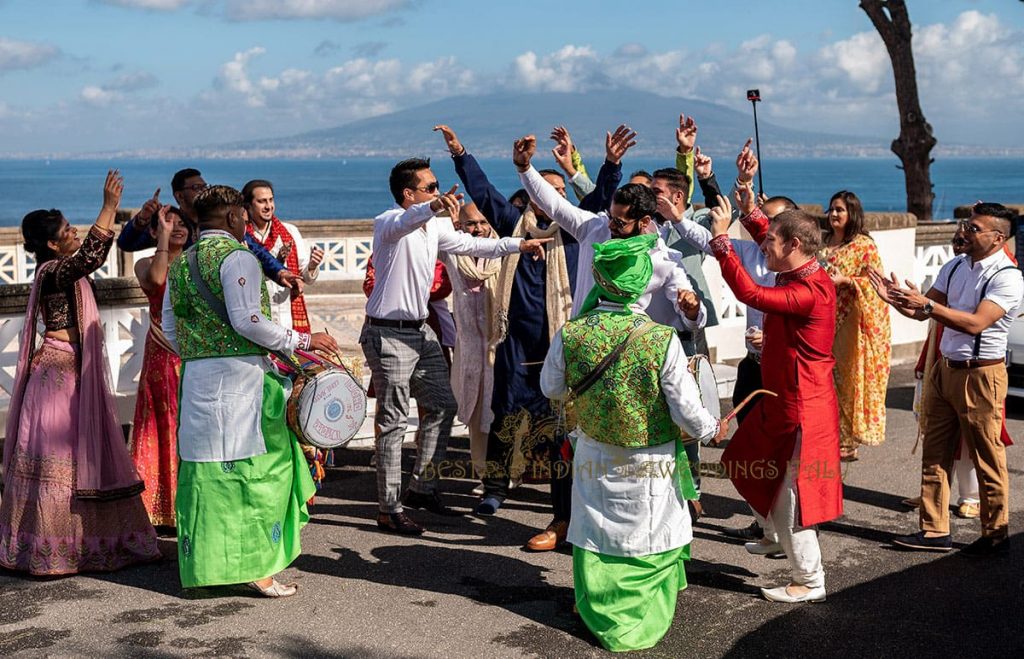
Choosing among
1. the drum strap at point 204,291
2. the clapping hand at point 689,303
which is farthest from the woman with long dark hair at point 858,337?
the drum strap at point 204,291

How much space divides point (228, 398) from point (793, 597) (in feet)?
9.56

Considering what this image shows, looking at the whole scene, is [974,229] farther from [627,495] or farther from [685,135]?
[627,495]

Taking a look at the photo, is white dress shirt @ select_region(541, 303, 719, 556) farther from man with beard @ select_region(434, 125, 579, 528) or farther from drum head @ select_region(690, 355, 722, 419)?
man with beard @ select_region(434, 125, 579, 528)

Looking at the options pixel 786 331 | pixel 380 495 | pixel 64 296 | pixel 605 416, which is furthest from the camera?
pixel 380 495

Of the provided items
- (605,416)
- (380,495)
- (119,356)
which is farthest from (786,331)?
(119,356)

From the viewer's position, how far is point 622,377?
514 centimetres

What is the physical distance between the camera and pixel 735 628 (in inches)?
215

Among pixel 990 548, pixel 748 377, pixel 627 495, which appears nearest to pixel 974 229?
pixel 748 377

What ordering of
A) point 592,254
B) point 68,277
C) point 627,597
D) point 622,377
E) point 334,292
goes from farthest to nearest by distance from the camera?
point 334,292
point 592,254
point 68,277
point 627,597
point 622,377

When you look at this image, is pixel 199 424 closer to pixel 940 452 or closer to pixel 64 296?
pixel 64 296

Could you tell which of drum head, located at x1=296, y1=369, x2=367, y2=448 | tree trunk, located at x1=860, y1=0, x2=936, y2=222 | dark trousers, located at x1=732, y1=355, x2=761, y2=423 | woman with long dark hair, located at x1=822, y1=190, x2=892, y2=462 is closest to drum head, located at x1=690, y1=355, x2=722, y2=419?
dark trousers, located at x1=732, y1=355, x2=761, y2=423

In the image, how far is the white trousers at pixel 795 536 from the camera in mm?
5727

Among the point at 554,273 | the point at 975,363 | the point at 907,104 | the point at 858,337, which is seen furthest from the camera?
the point at 907,104

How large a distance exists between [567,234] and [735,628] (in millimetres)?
2889
